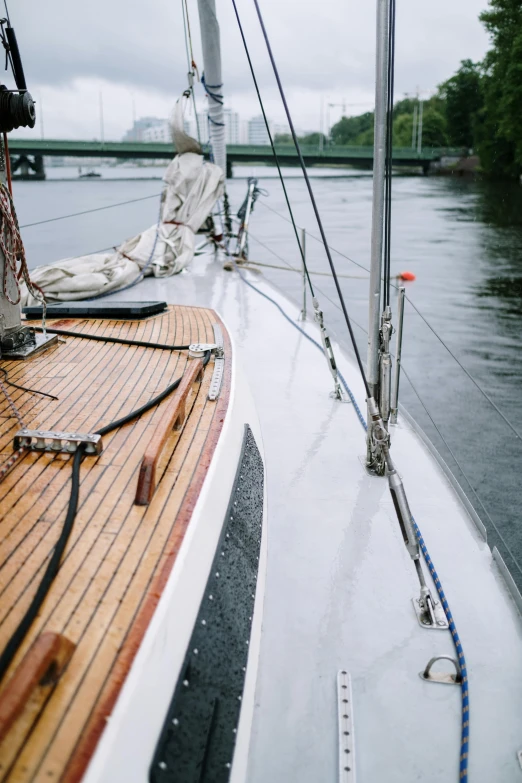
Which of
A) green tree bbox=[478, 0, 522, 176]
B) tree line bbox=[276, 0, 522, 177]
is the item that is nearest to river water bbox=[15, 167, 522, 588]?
green tree bbox=[478, 0, 522, 176]

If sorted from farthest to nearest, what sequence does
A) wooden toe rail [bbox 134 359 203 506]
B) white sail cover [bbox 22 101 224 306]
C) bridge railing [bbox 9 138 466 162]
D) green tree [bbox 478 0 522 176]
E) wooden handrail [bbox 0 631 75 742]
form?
green tree [bbox 478 0 522 176] → bridge railing [bbox 9 138 466 162] → white sail cover [bbox 22 101 224 306] → wooden toe rail [bbox 134 359 203 506] → wooden handrail [bbox 0 631 75 742]

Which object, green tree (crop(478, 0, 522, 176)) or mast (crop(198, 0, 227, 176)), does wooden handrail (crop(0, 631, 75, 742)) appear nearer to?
mast (crop(198, 0, 227, 176))

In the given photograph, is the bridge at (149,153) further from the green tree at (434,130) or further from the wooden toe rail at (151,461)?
the wooden toe rail at (151,461)

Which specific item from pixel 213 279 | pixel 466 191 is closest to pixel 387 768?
pixel 213 279

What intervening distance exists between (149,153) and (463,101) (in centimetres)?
2848

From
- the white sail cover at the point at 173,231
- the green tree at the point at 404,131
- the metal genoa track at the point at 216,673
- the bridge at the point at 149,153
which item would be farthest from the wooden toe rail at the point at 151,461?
the green tree at the point at 404,131

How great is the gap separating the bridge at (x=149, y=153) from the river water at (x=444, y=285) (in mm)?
2483

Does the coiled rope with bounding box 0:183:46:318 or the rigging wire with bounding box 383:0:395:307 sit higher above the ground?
the rigging wire with bounding box 383:0:395:307

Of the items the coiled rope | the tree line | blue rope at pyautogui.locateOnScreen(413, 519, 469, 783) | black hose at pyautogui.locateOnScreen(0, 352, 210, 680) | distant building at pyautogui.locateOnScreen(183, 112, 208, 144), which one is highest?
the tree line

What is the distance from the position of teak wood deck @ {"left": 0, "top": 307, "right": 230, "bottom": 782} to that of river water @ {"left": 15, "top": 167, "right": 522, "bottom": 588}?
5.09ft

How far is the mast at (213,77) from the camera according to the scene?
26.8ft

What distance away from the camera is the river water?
5324mm

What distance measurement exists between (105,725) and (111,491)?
907 mm

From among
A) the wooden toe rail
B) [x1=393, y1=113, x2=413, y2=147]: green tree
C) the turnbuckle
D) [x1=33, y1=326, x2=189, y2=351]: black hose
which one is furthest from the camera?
[x1=393, y1=113, x2=413, y2=147]: green tree
